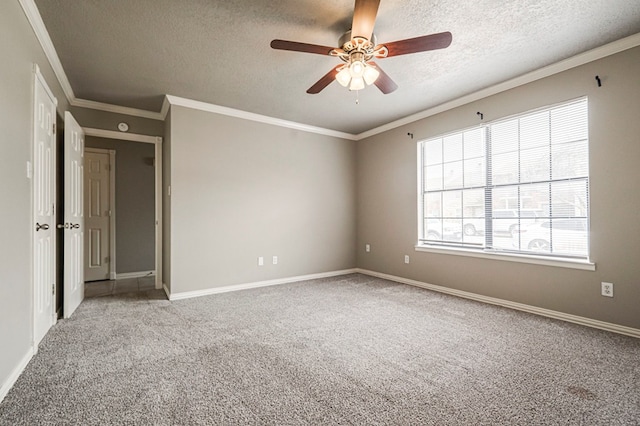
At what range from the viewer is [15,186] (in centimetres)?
194

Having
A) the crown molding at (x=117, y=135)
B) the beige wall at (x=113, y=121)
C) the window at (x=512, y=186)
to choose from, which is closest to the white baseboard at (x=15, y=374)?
the crown molding at (x=117, y=135)

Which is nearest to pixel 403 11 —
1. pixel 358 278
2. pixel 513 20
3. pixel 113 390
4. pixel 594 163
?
pixel 513 20

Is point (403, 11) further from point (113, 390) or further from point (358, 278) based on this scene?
point (358, 278)

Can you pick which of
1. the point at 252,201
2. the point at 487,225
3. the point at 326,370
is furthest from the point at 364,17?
the point at 252,201

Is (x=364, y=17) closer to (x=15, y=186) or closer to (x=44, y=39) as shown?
(x=15, y=186)

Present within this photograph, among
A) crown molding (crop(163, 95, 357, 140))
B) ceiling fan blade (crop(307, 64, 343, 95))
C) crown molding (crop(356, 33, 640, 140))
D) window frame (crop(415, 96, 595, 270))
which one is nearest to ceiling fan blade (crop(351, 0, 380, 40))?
ceiling fan blade (crop(307, 64, 343, 95))

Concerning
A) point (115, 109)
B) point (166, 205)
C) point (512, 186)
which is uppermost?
point (115, 109)

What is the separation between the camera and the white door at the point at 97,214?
4871 millimetres

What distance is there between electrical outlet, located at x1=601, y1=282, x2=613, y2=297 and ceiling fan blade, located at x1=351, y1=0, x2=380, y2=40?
307 centimetres

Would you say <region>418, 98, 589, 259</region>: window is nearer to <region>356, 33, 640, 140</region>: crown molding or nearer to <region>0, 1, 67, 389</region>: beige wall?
<region>356, 33, 640, 140</region>: crown molding

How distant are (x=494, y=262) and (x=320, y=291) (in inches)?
88.6

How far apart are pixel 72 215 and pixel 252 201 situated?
6.93ft

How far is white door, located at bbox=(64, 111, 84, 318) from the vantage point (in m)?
3.09

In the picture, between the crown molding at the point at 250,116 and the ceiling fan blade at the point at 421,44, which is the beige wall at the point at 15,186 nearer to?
the crown molding at the point at 250,116
